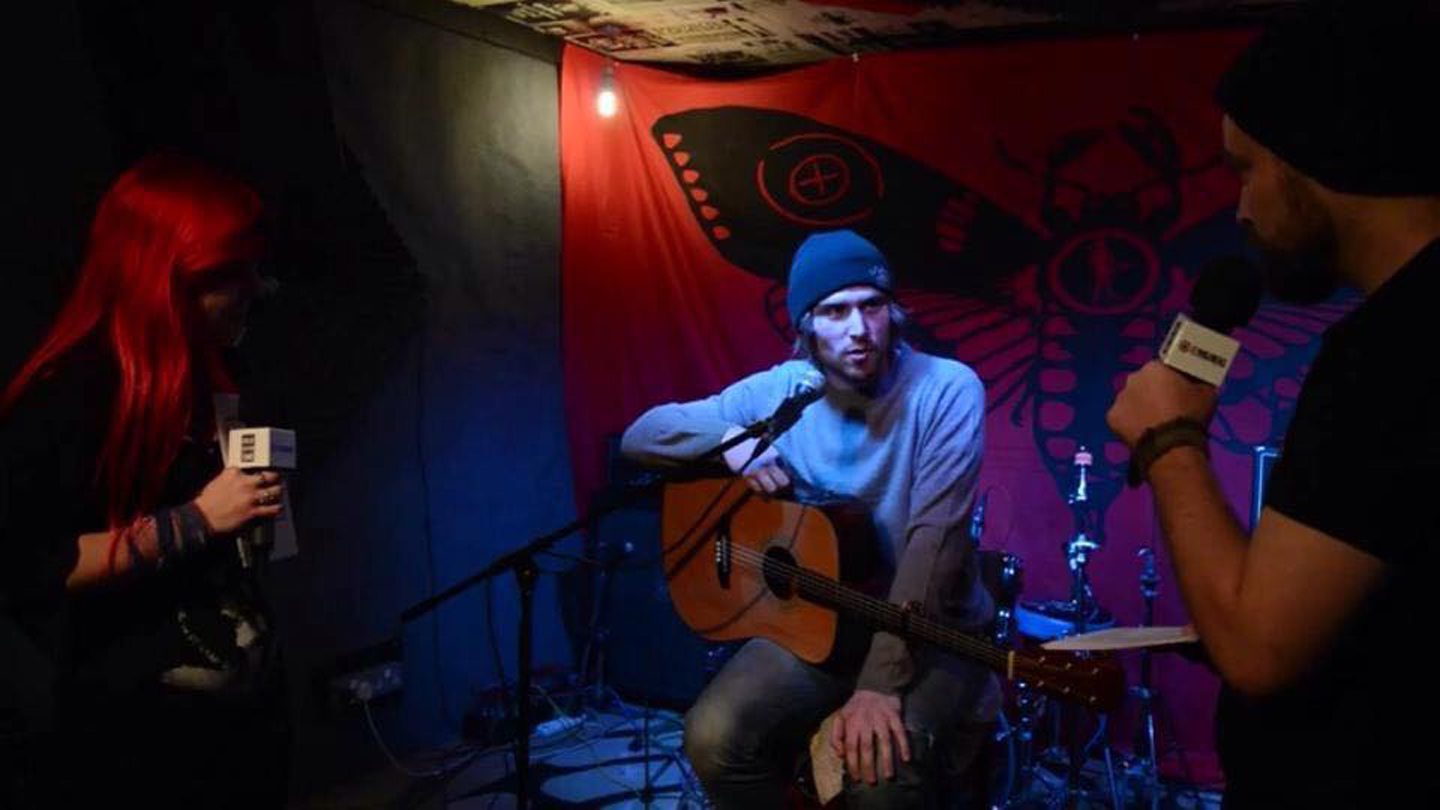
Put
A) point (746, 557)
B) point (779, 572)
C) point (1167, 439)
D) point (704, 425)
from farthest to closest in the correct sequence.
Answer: point (704, 425) < point (746, 557) < point (779, 572) < point (1167, 439)

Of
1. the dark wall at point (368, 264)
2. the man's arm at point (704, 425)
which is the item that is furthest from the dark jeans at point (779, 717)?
the dark wall at point (368, 264)

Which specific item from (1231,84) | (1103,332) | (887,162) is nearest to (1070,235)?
(1103,332)

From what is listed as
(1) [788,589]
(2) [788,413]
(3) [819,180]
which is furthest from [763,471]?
(3) [819,180]

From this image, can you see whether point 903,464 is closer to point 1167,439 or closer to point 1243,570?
point 1167,439

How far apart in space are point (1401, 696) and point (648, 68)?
494 centimetres

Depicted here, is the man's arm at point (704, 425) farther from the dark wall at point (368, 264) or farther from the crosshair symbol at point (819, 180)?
the crosshair symbol at point (819, 180)

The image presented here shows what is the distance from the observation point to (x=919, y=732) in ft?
8.60

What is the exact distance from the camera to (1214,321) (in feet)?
4.83

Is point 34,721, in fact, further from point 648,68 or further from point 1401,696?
point 648,68

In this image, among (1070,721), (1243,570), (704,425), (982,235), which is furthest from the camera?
(982,235)

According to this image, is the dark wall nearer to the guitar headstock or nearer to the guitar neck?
the guitar neck

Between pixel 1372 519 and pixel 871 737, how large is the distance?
164 cm

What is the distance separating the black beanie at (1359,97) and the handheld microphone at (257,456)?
1631 millimetres

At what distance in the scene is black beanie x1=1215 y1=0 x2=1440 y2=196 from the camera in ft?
3.79
